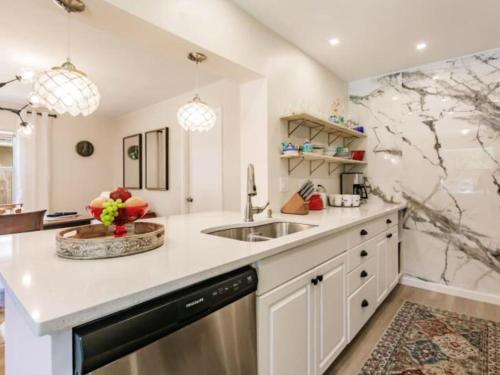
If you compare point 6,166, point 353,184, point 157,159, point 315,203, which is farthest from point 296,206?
point 6,166

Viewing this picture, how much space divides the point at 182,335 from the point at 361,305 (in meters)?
1.51

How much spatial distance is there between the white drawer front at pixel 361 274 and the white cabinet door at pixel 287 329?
19.1 inches

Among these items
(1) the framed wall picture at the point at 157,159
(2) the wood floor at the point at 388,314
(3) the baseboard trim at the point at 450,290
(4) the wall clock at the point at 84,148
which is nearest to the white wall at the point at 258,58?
(2) the wood floor at the point at 388,314

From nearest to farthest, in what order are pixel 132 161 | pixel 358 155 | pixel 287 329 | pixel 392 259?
pixel 287 329, pixel 392 259, pixel 358 155, pixel 132 161

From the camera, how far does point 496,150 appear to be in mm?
2482

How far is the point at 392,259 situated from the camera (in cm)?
257

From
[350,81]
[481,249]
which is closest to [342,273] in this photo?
[481,249]

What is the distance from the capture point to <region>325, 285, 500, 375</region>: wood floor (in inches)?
68.5

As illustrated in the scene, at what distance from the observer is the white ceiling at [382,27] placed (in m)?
1.91

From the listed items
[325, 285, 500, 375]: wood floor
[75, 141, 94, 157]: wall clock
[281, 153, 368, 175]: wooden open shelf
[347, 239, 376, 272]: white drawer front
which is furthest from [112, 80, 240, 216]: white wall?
[325, 285, 500, 375]: wood floor

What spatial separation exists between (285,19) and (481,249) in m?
2.66

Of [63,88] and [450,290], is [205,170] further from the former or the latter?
[450,290]

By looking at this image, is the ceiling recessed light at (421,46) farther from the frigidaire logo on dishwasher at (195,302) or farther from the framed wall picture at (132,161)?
the framed wall picture at (132,161)

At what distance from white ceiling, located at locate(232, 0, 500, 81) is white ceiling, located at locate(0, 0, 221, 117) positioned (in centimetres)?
89
